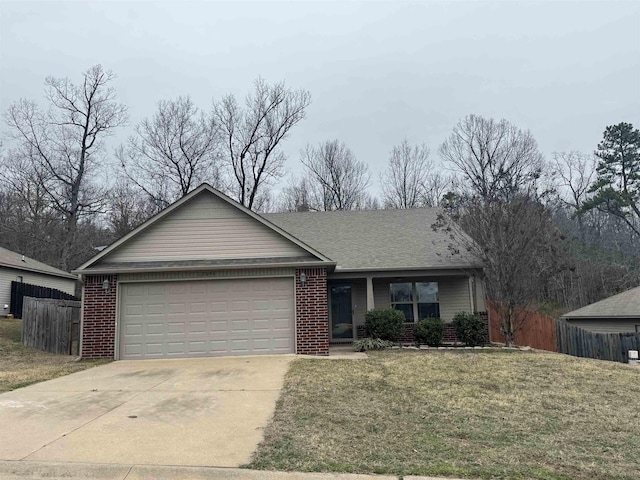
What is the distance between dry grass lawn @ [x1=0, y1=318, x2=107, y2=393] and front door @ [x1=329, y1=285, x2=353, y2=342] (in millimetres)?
7637

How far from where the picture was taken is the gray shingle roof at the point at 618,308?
70.0 ft

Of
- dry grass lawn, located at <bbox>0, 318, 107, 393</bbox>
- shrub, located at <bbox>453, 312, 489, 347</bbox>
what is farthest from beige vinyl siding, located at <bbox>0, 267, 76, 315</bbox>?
shrub, located at <bbox>453, 312, 489, 347</bbox>

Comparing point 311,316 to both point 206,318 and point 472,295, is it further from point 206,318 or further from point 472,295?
point 472,295

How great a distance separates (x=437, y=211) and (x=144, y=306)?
12.4 meters

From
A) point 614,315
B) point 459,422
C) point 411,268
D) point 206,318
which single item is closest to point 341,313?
point 411,268

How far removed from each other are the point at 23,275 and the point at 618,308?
96.3ft

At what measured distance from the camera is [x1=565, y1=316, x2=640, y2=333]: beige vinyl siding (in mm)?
21406

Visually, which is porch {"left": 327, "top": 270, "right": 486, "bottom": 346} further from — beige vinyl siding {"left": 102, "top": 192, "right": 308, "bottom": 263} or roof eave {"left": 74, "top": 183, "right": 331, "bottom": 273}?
beige vinyl siding {"left": 102, "top": 192, "right": 308, "bottom": 263}

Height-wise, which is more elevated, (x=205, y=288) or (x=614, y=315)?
(x=205, y=288)

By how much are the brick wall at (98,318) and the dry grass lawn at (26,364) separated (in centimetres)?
41

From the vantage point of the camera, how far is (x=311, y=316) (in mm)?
12555

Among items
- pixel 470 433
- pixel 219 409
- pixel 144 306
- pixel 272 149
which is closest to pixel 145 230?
pixel 144 306

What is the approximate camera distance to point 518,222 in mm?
14758

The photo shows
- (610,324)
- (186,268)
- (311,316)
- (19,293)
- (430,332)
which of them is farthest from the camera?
(19,293)
